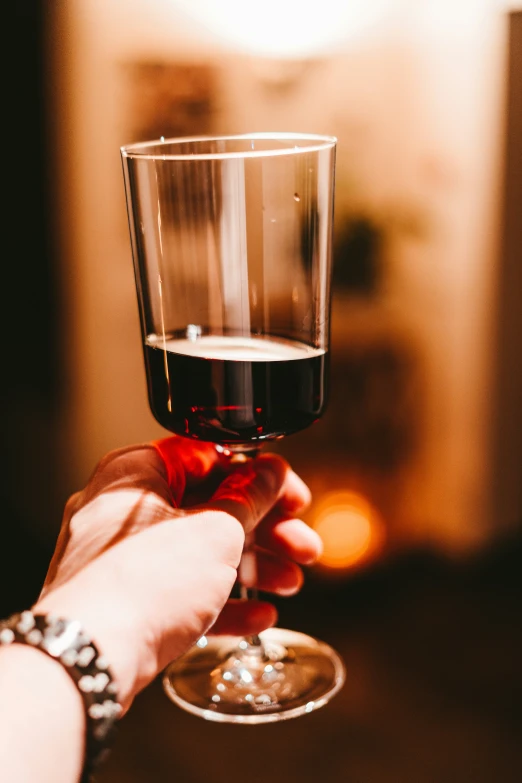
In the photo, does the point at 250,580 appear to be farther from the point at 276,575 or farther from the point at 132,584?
the point at 132,584

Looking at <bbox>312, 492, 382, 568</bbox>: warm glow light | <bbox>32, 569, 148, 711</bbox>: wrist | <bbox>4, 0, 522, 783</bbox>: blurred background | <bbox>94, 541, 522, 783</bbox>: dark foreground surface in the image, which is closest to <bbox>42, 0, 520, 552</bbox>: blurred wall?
<bbox>4, 0, 522, 783</bbox>: blurred background

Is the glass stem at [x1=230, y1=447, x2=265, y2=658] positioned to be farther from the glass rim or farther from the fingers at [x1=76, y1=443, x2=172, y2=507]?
the glass rim

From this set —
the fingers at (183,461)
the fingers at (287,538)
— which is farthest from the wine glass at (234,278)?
the fingers at (287,538)

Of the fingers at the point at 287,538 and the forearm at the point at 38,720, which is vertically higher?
the forearm at the point at 38,720

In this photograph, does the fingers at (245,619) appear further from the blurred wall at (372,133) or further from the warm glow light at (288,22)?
the warm glow light at (288,22)

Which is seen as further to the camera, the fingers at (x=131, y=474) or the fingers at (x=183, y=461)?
the fingers at (x=183, y=461)

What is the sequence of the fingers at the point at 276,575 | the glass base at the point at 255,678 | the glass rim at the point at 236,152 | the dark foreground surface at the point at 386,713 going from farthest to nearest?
the dark foreground surface at the point at 386,713 → the fingers at the point at 276,575 → the glass base at the point at 255,678 → the glass rim at the point at 236,152

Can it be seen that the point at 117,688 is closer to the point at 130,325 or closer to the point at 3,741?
the point at 3,741
